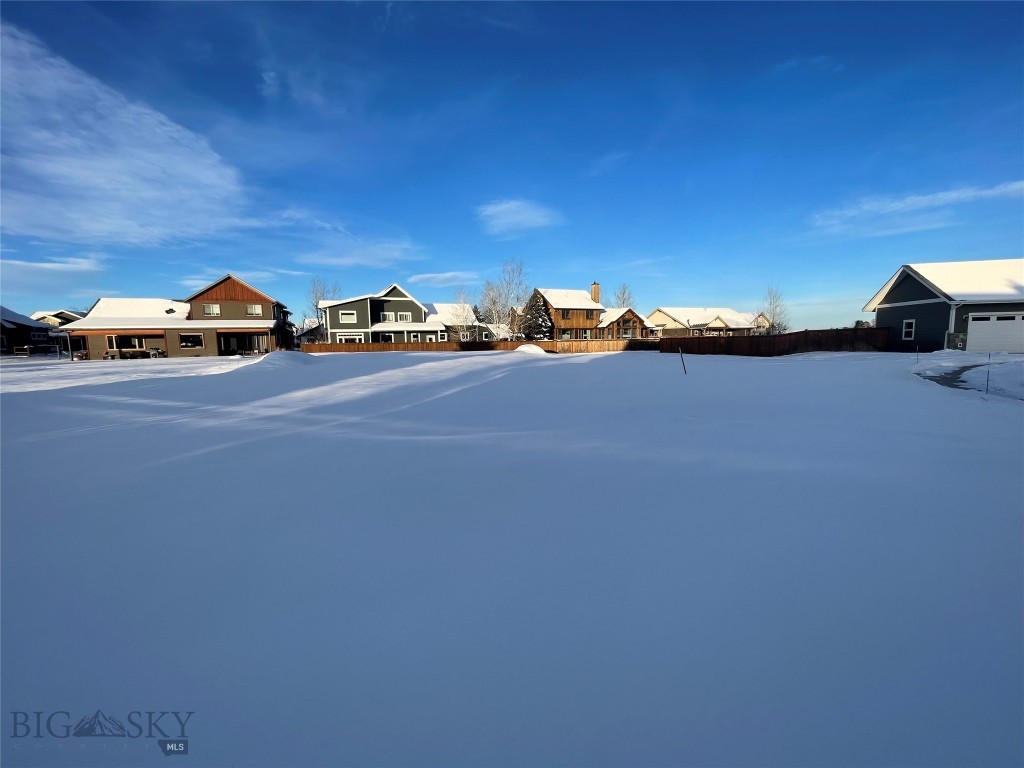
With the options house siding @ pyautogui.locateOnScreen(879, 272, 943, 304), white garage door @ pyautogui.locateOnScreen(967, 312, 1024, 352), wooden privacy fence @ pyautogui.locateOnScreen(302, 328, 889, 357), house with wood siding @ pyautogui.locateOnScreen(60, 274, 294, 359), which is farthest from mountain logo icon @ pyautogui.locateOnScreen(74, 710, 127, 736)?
house with wood siding @ pyautogui.locateOnScreen(60, 274, 294, 359)

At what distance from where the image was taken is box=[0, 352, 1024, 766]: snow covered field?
188cm

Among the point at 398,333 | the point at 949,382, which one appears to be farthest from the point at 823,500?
the point at 398,333

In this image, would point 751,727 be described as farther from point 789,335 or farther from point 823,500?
point 789,335

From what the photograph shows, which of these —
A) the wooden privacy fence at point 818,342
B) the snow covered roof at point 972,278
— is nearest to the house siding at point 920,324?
the wooden privacy fence at point 818,342

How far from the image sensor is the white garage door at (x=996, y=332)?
71.5 feet

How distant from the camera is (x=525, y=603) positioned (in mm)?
2641

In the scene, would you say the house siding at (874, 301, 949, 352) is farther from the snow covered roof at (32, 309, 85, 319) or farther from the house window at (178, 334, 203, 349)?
the snow covered roof at (32, 309, 85, 319)

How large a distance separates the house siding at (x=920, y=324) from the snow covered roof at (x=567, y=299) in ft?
87.9

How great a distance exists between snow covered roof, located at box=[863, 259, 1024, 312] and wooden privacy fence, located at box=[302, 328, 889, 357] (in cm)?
349

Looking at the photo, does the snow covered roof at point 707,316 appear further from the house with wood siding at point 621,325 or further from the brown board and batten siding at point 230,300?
the brown board and batten siding at point 230,300

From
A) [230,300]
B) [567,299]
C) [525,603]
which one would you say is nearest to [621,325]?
[567,299]

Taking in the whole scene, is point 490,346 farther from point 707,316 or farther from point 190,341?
point 707,316

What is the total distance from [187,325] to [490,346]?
25648 millimetres

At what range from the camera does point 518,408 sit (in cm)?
921
